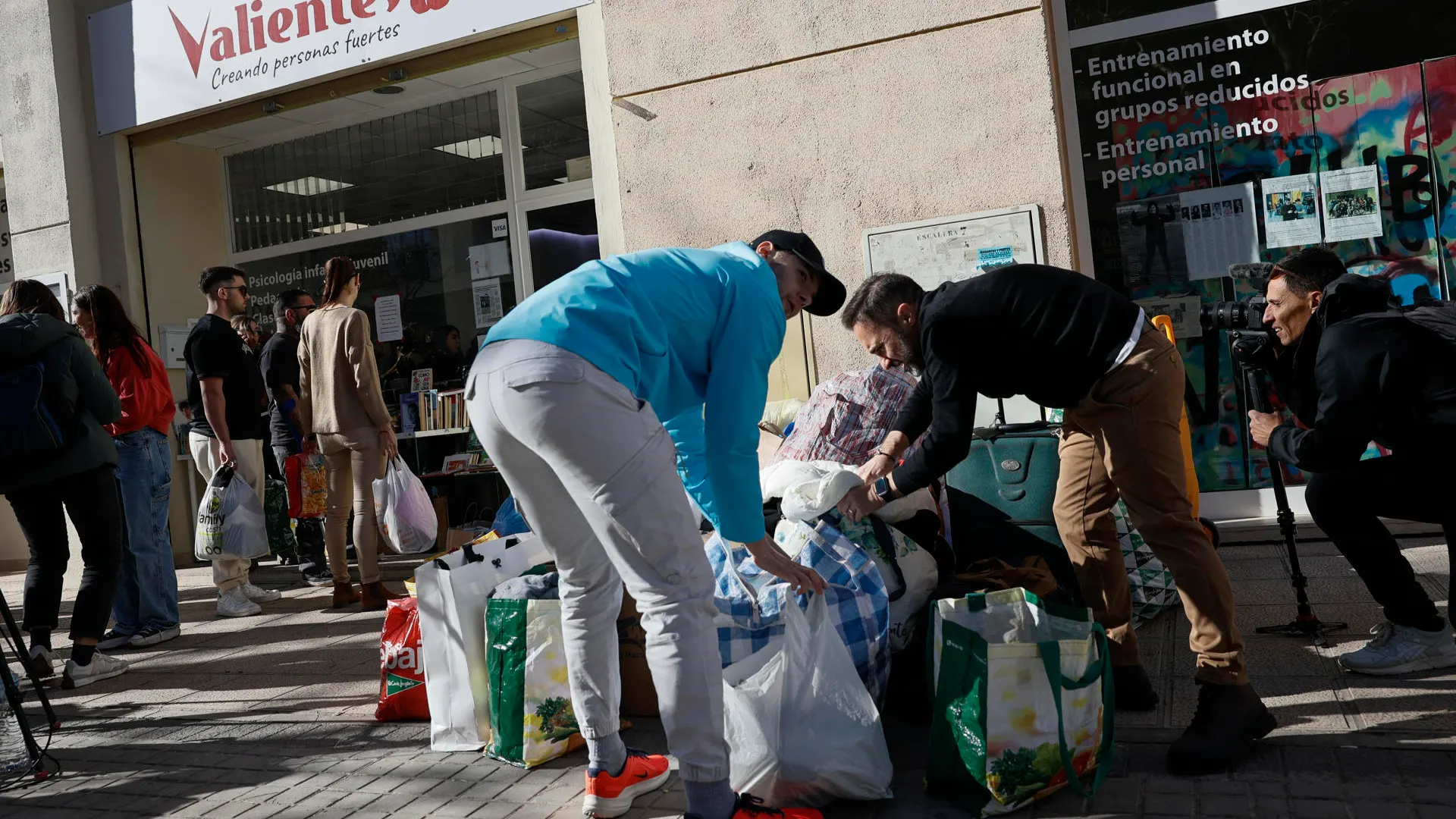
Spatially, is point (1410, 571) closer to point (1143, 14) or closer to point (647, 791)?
point (647, 791)

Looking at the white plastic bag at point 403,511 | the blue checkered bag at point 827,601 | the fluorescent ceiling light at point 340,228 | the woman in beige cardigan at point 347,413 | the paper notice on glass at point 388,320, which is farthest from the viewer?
the fluorescent ceiling light at point 340,228

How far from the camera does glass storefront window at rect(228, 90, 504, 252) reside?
813 cm

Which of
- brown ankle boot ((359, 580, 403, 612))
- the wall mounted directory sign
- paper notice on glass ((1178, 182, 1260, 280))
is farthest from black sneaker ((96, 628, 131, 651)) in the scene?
paper notice on glass ((1178, 182, 1260, 280))

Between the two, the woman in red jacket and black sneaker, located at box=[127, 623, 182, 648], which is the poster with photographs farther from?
black sneaker, located at box=[127, 623, 182, 648]

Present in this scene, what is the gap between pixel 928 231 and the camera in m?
5.82

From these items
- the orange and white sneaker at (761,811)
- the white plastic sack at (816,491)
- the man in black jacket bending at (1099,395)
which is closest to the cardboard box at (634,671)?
the white plastic sack at (816,491)

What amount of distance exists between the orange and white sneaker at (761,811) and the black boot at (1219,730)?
945mm

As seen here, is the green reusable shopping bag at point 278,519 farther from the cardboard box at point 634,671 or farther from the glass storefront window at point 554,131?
the cardboard box at point 634,671

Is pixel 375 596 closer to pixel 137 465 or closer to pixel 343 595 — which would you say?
pixel 343 595

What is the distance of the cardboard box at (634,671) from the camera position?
3.71 m

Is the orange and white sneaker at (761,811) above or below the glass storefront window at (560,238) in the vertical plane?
below

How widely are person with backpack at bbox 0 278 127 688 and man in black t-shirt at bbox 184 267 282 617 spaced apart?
98 cm

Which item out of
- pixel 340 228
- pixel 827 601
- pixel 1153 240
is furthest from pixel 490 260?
pixel 827 601

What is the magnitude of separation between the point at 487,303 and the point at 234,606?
2806 mm
